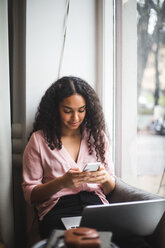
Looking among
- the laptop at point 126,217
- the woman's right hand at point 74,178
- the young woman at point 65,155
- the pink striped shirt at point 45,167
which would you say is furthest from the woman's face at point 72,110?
the laptop at point 126,217

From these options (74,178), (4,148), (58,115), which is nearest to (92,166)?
(74,178)

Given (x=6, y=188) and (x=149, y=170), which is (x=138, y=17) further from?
(x=6, y=188)

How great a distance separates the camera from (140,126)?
1583 mm

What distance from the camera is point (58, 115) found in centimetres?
152

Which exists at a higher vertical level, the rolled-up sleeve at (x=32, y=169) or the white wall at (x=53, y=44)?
the white wall at (x=53, y=44)

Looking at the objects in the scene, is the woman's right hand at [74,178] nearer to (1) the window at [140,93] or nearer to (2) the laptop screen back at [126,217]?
(2) the laptop screen back at [126,217]

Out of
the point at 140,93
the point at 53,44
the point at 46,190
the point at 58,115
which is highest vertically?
the point at 53,44

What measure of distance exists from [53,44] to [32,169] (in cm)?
75

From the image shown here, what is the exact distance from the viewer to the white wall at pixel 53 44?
1661 millimetres

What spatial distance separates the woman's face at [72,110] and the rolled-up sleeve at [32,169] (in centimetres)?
19

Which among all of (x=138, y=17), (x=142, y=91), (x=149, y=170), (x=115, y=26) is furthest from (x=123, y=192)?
(x=115, y=26)

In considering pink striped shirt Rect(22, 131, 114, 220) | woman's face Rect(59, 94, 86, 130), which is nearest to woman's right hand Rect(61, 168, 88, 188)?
pink striped shirt Rect(22, 131, 114, 220)

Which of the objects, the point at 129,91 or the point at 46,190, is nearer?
the point at 46,190

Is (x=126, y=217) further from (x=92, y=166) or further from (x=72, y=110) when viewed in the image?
(x=72, y=110)
